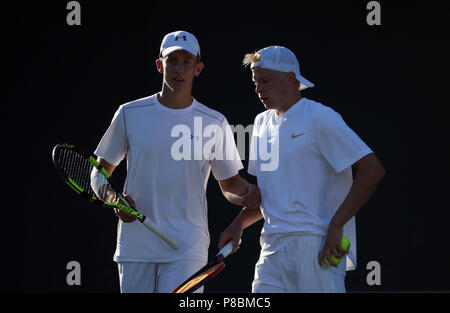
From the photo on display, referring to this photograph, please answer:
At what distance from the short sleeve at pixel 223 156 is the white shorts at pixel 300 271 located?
1.85 ft

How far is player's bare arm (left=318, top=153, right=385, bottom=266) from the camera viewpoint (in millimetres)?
3062

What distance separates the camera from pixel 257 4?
5.55 metres

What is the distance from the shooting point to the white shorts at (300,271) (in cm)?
312

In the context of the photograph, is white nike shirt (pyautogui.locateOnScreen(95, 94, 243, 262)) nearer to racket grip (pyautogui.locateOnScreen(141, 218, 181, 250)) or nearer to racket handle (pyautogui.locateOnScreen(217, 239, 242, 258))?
racket grip (pyautogui.locateOnScreen(141, 218, 181, 250))

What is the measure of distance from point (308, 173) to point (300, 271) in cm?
38

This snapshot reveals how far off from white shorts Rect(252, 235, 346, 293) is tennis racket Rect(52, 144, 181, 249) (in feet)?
1.47

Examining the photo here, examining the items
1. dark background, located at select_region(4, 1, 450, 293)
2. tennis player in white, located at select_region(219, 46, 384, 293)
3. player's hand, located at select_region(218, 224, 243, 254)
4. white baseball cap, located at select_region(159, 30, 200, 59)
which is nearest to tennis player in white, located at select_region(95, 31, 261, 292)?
white baseball cap, located at select_region(159, 30, 200, 59)

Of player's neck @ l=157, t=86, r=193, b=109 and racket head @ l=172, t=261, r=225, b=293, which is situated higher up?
player's neck @ l=157, t=86, r=193, b=109

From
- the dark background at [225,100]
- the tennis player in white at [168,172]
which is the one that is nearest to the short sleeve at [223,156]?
the tennis player in white at [168,172]

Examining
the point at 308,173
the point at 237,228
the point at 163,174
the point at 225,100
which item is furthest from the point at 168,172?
the point at 225,100

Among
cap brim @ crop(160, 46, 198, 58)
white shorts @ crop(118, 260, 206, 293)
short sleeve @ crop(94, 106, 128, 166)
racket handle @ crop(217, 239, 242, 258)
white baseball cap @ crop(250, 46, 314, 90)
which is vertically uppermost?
cap brim @ crop(160, 46, 198, 58)

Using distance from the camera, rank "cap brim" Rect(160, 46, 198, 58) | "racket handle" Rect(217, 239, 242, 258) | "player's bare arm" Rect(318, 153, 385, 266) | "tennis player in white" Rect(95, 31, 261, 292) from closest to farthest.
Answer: "player's bare arm" Rect(318, 153, 385, 266) < "racket handle" Rect(217, 239, 242, 258) < "tennis player in white" Rect(95, 31, 261, 292) < "cap brim" Rect(160, 46, 198, 58)

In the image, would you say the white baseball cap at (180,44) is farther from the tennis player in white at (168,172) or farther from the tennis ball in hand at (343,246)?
the tennis ball in hand at (343,246)

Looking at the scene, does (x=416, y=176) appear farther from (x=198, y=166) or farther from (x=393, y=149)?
(x=198, y=166)
